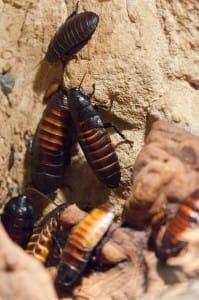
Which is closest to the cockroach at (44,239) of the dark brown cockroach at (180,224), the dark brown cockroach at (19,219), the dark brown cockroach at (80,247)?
the dark brown cockroach at (19,219)

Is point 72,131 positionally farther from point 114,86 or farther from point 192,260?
point 192,260

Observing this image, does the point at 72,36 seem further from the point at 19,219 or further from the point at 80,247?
the point at 80,247

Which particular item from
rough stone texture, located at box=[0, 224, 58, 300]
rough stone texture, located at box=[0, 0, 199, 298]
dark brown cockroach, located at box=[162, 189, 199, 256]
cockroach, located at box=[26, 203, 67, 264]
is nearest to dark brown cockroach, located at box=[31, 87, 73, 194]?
rough stone texture, located at box=[0, 0, 199, 298]

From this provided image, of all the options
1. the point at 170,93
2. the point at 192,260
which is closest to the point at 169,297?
the point at 192,260

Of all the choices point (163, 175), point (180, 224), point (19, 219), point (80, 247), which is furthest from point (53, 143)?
point (180, 224)

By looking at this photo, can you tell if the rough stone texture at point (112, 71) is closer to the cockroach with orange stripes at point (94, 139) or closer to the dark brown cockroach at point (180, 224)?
the cockroach with orange stripes at point (94, 139)

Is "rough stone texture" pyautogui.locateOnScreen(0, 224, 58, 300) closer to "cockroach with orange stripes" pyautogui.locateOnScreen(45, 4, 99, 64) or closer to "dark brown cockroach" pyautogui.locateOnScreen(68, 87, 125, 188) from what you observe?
"dark brown cockroach" pyautogui.locateOnScreen(68, 87, 125, 188)
